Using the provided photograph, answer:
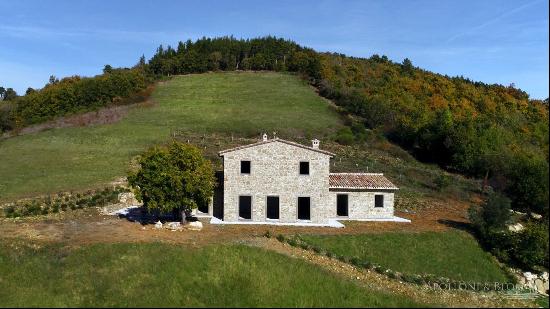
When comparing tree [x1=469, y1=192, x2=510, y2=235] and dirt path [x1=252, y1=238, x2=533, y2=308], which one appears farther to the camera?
tree [x1=469, y1=192, x2=510, y2=235]

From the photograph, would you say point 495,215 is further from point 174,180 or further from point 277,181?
point 174,180

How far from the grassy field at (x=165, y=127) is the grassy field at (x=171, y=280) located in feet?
70.3

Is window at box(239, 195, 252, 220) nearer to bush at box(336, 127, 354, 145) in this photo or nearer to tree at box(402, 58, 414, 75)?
bush at box(336, 127, 354, 145)

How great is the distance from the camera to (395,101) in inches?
3844

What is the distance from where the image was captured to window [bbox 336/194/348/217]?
128ft

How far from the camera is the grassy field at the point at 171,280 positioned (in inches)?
777

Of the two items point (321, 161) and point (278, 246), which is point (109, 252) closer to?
point (278, 246)

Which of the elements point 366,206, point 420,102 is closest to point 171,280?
point 366,206

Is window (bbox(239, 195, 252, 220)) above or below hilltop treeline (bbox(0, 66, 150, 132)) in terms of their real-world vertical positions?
below

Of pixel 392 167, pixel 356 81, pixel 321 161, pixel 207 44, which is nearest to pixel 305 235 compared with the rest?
pixel 321 161

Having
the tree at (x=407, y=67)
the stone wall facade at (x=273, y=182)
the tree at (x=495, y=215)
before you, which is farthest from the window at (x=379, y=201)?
the tree at (x=407, y=67)

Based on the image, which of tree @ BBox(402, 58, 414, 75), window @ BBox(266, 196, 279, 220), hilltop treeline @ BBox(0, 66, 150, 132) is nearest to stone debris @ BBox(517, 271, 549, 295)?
window @ BBox(266, 196, 279, 220)

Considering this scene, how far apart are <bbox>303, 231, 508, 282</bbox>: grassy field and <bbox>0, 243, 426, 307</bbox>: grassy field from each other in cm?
611

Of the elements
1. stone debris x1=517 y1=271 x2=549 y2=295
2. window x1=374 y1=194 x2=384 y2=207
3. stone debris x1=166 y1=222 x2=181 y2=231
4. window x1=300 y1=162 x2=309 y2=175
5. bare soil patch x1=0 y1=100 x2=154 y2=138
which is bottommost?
stone debris x1=517 y1=271 x2=549 y2=295
